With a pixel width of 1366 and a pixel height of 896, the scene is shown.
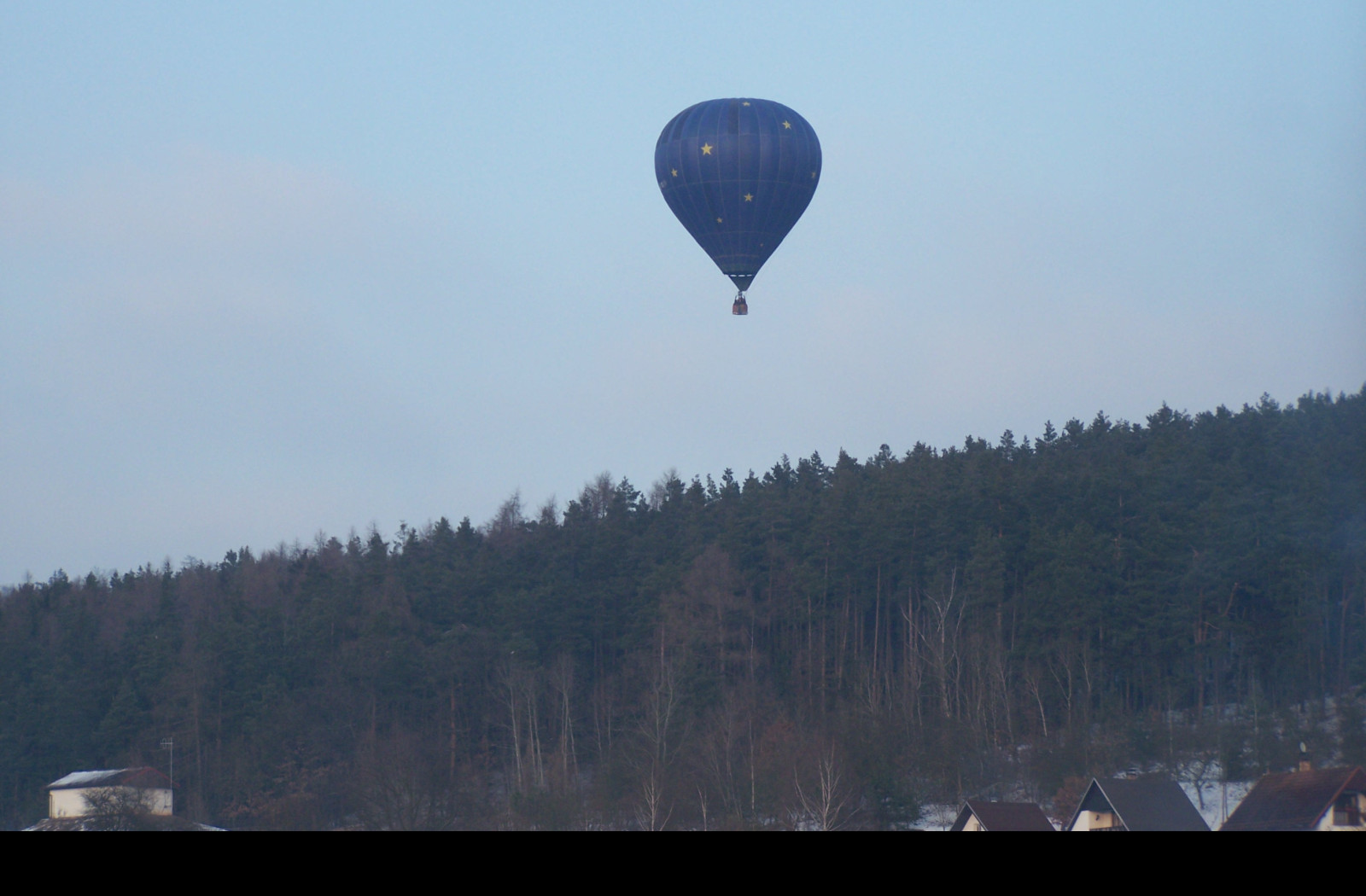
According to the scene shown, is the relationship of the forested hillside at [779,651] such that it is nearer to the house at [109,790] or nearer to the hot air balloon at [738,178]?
the house at [109,790]

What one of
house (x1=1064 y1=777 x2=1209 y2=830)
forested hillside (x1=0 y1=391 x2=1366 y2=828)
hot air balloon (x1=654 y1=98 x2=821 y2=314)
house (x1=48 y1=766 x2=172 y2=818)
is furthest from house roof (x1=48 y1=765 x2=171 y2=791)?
house (x1=1064 y1=777 x2=1209 y2=830)

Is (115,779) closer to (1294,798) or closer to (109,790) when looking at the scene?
(109,790)

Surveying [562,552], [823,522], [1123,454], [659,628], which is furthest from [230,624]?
[1123,454]

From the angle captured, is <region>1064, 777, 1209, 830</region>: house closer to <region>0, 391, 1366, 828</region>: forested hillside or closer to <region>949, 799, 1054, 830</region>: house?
<region>949, 799, 1054, 830</region>: house

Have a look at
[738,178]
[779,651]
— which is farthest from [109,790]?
[738,178]
